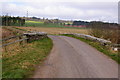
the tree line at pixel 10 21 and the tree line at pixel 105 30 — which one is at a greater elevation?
the tree line at pixel 10 21

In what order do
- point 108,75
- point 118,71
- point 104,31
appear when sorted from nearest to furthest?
point 108,75 < point 118,71 < point 104,31

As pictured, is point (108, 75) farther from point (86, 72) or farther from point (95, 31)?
point (95, 31)

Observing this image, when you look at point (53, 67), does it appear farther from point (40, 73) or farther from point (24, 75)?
point (24, 75)

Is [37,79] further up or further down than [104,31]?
further down

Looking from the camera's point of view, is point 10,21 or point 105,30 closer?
point 105,30

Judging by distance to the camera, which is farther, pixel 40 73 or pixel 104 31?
pixel 104 31

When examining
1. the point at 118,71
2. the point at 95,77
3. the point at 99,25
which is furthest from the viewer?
the point at 99,25

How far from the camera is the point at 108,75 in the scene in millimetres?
7160

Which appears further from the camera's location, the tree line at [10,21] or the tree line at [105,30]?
the tree line at [10,21]

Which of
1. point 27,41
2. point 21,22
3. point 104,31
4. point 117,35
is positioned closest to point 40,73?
point 27,41

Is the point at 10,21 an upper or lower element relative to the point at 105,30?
upper

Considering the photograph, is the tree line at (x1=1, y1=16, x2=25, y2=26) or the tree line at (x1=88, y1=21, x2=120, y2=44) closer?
the tree line at (x1=88, y1=21, x2=120, y2=44)

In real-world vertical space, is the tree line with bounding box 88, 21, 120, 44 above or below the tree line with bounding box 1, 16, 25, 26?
below

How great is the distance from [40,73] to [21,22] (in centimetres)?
9155
